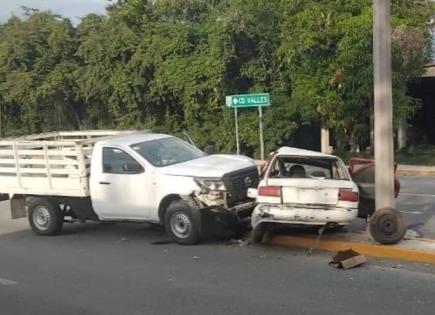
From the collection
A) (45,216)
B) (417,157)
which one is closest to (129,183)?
(45,216)

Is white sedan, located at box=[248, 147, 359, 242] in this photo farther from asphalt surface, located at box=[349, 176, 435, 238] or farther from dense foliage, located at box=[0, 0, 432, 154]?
dense foliage, located at box=[0, 0, 432, 154]

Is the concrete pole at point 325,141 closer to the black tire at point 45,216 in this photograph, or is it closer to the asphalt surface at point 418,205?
the asphalt surface at point 418,205

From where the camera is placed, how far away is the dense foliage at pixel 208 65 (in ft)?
87.8

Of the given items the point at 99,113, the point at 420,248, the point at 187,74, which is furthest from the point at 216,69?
the point at 420,248

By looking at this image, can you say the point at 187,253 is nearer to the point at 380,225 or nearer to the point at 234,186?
the point at 234,186

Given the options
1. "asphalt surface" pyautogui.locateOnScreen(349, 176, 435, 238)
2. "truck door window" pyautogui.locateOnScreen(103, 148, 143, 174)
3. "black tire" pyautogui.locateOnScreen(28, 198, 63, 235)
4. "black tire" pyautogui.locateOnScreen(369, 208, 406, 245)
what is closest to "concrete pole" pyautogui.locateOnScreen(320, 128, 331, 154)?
"asphalt surface" pyautogui.locateOnScreen(349, 176, 435, 238)

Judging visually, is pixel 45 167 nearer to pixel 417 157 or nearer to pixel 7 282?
pixel 7 282

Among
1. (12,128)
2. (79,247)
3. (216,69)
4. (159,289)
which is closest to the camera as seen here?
(159,289)

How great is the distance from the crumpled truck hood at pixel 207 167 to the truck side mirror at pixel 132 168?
1.36 feet

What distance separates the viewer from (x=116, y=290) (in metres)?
8.29

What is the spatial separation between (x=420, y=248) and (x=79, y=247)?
519 cm

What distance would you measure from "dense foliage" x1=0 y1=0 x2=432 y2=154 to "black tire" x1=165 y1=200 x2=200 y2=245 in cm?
1675

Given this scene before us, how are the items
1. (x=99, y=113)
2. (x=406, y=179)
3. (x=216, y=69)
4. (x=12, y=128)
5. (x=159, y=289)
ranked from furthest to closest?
(x=12, y=128) → (x=99, y=113) → (x=216, y=69) → (x=406, y=179) → (x=159, y=289)

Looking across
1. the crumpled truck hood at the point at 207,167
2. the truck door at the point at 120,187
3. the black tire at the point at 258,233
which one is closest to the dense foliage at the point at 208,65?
the crumpled truck hood at the point at 207,167
